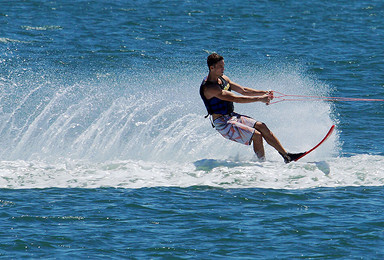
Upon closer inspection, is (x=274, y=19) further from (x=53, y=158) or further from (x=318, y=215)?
(x=318, y=215)

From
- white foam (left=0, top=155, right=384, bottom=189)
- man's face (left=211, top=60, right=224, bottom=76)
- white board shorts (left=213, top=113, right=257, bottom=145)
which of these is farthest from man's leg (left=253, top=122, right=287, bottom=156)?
man's face (left=211, top=60, right=224, bottom=76)

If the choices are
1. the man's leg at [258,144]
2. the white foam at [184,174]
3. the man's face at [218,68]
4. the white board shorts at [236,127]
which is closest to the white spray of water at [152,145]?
the white foam at [184,174]

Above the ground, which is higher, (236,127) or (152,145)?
(236,127)

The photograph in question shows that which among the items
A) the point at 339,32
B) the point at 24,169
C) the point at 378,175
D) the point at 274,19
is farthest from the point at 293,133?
the point at 274,19

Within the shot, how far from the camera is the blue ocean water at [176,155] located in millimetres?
8289

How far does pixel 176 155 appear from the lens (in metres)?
11.9

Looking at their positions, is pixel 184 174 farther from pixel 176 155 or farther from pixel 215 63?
pixel 215 63

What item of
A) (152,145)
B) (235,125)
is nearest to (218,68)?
(235,125)

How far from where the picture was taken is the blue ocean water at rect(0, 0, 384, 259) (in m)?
8.29

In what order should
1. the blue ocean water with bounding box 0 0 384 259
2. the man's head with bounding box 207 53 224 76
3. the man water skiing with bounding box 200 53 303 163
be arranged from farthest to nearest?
1. the man water skiing with bounding box 200 53 303 163
2. the man's head with bounding box 207 53 224 76
3. the blue ocean water with bounding box 0 0 384 259

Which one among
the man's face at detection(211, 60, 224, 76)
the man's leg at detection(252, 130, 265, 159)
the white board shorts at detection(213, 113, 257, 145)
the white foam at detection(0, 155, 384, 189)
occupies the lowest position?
the white foam at detection(0, 155, 384, 189)

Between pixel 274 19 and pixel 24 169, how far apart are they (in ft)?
60.9

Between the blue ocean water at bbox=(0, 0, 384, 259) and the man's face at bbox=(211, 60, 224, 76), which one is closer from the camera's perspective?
the blue ocean water at bbox=(0, 0, 384, 259)

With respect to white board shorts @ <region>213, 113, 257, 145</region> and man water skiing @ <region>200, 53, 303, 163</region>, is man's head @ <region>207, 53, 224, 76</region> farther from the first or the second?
white board shorts @ <region>213, 113, 257, 145</region>
